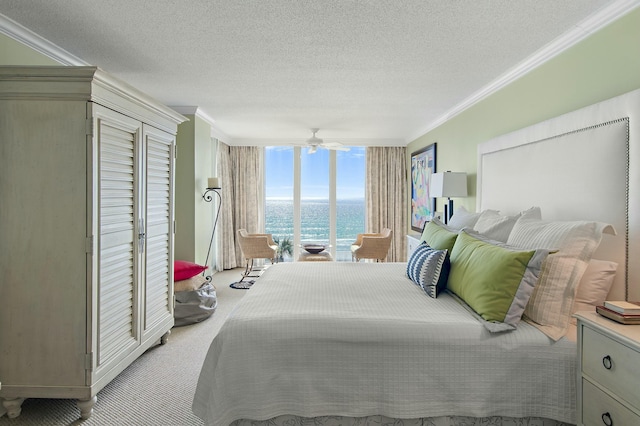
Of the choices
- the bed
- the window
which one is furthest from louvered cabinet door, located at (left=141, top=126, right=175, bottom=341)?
the window

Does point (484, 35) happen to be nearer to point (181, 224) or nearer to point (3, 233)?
point (3, 233)

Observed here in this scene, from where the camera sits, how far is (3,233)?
2129 mm

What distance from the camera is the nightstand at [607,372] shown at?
1383mm

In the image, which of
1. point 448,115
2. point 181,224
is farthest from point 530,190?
point 181,224

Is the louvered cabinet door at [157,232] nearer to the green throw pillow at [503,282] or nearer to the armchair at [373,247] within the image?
the green throw pillow at [503,282]

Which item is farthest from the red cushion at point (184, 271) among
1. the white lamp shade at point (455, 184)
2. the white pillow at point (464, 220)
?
the white lamp shade at point (455, 184)

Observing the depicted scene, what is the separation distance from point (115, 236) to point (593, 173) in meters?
3.07

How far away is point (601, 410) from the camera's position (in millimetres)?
1521

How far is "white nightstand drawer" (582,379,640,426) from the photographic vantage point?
141cm

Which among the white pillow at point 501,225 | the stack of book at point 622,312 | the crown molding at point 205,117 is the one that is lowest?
the stack of book at point 622,312

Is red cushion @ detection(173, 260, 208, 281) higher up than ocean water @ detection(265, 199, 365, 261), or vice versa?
ocean water @ detection(265, 199, 365, 261)

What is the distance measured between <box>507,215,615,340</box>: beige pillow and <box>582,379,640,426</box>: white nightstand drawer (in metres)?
0.27

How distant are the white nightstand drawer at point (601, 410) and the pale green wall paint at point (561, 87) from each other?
5.41 feet

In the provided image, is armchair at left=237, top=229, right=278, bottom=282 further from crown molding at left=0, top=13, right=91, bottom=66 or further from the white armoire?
the white armoire
